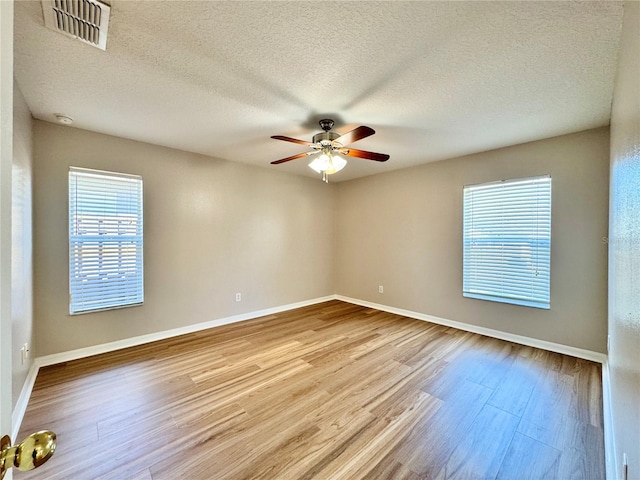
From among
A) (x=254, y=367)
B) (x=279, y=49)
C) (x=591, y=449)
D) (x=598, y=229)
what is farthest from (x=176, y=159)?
(x=598, y=229)

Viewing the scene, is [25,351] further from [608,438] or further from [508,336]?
[508,336]

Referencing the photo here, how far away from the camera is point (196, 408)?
6.75 feet

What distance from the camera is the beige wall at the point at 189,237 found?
8.95 ft

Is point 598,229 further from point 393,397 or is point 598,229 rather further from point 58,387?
point 58,387

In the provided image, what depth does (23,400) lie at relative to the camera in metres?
2.05

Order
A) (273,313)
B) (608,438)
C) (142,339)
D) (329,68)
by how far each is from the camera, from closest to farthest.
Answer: (608,438)
(329,68)
(142,339)
(273,313)

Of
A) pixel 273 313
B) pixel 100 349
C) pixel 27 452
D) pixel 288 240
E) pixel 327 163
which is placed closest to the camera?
pixel 27 452

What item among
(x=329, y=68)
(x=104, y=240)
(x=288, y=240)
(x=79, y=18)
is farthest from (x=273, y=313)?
(x=79, y=18)

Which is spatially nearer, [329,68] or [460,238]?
[329,68]

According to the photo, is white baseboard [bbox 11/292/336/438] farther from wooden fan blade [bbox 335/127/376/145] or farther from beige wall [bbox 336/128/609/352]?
wooden fan blade [bbox 335/127/376/145]

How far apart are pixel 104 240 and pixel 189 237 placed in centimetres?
90

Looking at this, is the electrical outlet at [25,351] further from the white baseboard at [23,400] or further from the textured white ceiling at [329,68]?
the textured white ceiling at [329,68]

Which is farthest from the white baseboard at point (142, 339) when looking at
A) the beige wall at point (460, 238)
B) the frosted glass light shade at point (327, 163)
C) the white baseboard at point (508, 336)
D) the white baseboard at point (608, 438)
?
the white baseboard at point (608, 438)

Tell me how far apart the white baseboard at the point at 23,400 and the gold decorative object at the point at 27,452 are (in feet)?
6.64
